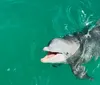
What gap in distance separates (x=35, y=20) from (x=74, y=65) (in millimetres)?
2290

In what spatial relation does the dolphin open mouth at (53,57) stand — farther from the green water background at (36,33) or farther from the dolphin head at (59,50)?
the green water background at (36,33)

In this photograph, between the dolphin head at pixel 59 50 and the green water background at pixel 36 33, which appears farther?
the green water background at pixel 36 33

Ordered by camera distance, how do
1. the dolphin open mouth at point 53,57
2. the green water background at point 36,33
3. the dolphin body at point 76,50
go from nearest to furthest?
the dolphin open mouth at point 53,57 < the dolphin body at point 76,50 < the green water background at point 36,33

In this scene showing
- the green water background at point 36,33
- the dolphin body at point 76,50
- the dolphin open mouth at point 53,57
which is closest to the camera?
the dolphin open mouth at point 53,57

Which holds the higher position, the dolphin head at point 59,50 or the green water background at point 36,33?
the dolphin head at point 59,50

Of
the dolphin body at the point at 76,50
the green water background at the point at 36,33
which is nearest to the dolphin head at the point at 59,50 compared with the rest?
the dolphin body at the point at 76,50

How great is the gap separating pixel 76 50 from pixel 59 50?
0.78 m

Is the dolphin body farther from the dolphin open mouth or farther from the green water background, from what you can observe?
the green water background

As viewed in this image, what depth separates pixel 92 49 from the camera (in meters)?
9.45

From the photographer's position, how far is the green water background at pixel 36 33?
959 cm

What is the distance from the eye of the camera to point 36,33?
10.2 metres

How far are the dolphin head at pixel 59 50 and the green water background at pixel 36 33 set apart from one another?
44.6 inches

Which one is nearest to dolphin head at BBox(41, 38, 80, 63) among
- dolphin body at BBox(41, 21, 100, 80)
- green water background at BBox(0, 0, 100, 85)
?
dolphin body at BBox(41, 21, 100, 80)

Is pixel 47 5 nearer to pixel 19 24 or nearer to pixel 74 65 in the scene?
pixel 19 24
